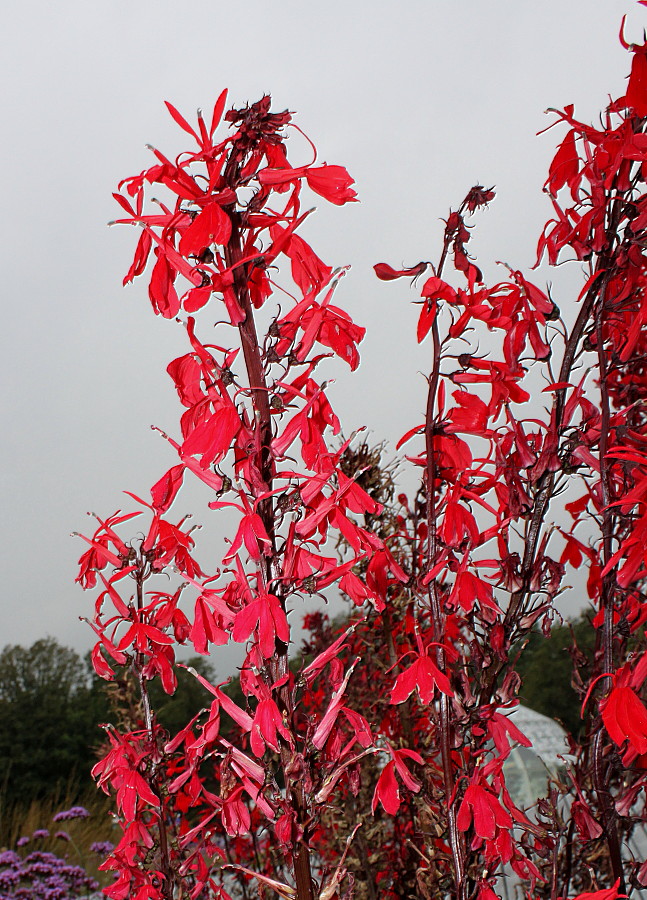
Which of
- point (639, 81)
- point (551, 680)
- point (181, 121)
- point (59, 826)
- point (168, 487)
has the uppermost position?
point (639, 81)

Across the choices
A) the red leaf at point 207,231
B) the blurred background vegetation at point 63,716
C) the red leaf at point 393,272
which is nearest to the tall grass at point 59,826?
the blurred background vegetation at point 63,716

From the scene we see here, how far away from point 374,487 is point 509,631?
710mm

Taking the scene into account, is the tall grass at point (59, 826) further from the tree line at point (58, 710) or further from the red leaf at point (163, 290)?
the red leaf at point (163, 290)

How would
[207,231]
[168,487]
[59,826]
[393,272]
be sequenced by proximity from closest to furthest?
[207,231] < [168,487] < [393,272] < [59,826]

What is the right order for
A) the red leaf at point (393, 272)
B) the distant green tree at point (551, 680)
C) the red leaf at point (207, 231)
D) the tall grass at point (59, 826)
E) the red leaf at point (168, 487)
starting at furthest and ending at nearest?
the tall grass at point (59, 826)
the distant green tree at point (551, 680)
the red leaf at point (393, 272)
the red leaf at point (168, 487)
the red leaf at point (207, 231)

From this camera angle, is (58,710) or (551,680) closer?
(551,680)

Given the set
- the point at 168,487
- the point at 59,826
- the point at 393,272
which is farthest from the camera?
the point at 59,826

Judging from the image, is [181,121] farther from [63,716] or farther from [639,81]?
[63,716]

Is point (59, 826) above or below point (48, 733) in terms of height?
below

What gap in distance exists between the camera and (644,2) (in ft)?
2.93

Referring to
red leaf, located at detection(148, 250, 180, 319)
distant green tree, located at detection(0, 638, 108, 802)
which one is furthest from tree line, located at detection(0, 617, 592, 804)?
red leaf, located at detection(148, 250, 180, 319)

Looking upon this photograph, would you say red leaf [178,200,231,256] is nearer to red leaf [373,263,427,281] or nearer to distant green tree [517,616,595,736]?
red leaf [373,263,427,281]

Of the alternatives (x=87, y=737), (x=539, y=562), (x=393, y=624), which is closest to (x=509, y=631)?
(x=539, y=562)

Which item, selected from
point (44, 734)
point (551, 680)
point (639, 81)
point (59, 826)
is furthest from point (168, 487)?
point (44, 734)
